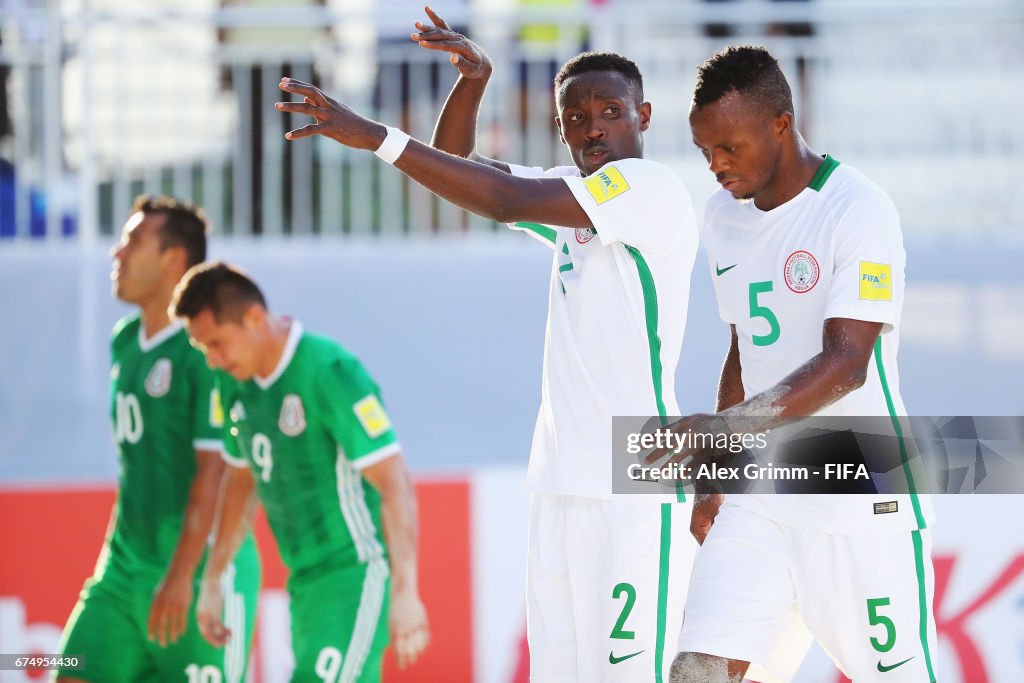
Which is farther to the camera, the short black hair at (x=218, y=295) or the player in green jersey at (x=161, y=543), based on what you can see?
the player in green jersey at (x=161, y=543)

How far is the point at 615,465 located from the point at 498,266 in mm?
4445

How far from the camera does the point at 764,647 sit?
4.08 metres

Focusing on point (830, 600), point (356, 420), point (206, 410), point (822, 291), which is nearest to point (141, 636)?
point (206, 410)

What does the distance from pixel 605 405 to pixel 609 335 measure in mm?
194

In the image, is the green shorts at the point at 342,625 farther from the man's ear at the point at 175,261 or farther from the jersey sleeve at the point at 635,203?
the jersey sleeve at the point at 635,203

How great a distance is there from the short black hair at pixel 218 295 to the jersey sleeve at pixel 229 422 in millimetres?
307

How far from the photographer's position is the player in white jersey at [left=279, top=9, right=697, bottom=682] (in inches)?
165

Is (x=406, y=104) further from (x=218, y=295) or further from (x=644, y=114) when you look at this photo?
(x=644, y=114)

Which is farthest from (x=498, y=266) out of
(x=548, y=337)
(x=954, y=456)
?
(x=548, y=337)

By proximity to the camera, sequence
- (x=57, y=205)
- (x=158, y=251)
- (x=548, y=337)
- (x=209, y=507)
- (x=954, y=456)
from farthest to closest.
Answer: (x=57, y=205) < (x=158, y=251) < (x=209, y=507) < (x=954, y=456) < (x=548, y=337)

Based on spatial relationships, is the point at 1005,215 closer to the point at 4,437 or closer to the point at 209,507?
the point at 209,507

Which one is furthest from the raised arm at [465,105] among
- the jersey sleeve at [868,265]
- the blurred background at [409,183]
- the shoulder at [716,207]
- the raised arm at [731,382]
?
the blurred background at [409,183]

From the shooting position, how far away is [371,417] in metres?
5.68

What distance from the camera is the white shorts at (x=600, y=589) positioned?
165 inches
